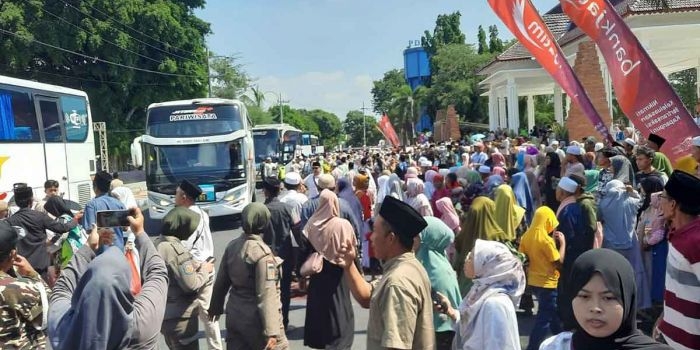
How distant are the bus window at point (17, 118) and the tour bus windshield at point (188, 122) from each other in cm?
273

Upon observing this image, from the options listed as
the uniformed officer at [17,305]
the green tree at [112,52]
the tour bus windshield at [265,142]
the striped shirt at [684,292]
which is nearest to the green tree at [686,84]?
the tour bus windshield at [265,142]

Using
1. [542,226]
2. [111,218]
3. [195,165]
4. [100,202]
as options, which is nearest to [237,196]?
[195,165]

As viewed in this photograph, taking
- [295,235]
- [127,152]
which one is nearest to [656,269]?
[295,235]

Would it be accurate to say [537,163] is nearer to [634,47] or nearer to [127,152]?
[634,47]

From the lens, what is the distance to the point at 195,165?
16.2 metres

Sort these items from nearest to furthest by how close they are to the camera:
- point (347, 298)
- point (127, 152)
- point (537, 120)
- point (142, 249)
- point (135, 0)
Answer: point (142, 249)
point (347, 298)
point (135, 0)
point (127, 152)
point (537, 120)

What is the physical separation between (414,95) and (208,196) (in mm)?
56173

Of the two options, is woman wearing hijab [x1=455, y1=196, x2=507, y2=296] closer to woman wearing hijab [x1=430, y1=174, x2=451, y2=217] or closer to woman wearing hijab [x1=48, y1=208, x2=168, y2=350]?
woman wearing hijab [x1=430, y1=174, x2=451, y2=217]

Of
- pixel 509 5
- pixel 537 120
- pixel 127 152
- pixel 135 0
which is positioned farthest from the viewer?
pixel 537 120

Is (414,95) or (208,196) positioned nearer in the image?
(208,196)

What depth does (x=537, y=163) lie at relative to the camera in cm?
1253

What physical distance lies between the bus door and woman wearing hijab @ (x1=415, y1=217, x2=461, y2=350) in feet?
40.1

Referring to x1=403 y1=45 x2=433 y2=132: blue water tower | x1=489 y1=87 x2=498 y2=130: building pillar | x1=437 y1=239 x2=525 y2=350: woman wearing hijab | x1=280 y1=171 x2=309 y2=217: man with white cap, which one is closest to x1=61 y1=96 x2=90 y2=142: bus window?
x1=280 y1=171 x2=309 y2=217: man with white cap

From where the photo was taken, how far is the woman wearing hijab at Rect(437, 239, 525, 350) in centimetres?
340
